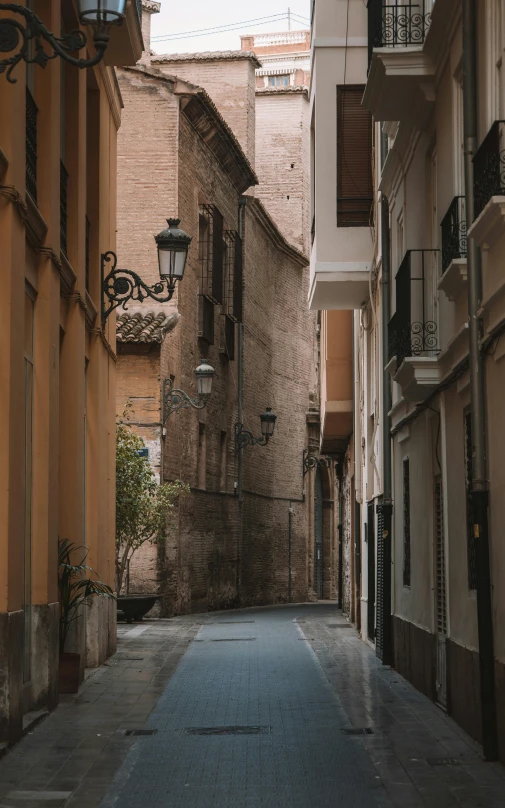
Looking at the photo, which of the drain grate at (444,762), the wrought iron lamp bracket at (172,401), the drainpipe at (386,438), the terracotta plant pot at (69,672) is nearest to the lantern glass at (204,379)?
the wrought iron lamp bracket at (172,401)

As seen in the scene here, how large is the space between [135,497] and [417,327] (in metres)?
9.85

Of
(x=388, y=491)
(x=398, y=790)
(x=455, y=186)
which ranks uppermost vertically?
(x=455, y=186)

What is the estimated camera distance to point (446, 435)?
11727mm

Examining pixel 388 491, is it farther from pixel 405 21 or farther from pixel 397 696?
pixel 405 21

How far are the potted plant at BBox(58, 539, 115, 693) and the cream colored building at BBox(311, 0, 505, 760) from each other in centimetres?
343

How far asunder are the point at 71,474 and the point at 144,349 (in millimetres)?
12848

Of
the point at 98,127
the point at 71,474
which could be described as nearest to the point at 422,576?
the point at 71,474

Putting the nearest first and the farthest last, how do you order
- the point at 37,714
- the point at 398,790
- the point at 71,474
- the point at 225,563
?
the point at 398,790, the point at 37,714, the point at 71,474, the point at 225,563

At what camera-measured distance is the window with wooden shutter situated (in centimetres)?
1888

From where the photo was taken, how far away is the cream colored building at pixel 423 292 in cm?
931

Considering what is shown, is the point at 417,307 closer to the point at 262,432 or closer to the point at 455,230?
the point at 455,230

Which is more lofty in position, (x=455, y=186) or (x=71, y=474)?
(x=455, y=186)

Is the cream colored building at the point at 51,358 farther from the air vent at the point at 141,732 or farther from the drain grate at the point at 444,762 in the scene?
the drain grate at the point at 444,762

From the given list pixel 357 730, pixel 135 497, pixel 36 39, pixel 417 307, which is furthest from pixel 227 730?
pixel 135 497
